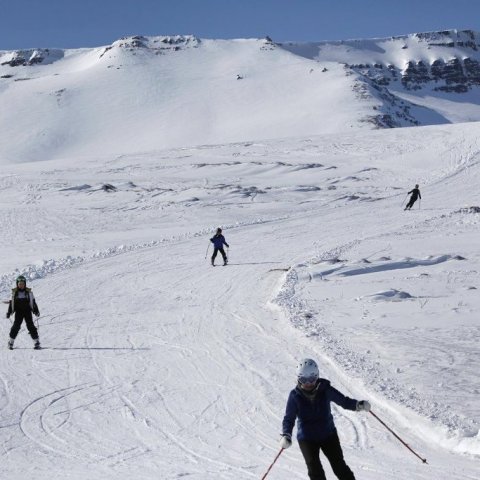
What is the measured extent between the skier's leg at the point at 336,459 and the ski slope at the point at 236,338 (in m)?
1.34

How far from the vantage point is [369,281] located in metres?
20.5

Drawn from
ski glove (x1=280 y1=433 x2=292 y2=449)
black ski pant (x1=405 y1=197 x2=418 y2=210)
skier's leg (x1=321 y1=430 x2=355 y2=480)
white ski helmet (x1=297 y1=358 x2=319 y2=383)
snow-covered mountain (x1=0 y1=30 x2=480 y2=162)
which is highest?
snow-covered mountain (x1=0 y1=30 x2=480 y2=162)

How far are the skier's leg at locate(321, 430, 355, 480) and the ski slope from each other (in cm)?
134

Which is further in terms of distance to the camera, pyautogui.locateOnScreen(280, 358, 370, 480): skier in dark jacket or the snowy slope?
the snowy slope

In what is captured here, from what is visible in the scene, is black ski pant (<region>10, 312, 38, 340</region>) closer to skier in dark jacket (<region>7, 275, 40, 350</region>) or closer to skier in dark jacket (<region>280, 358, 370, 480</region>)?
skier in dark jacket (<region>7, 275, 40, 350</region>)

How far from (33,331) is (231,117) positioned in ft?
424

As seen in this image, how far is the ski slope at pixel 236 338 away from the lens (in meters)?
9.58

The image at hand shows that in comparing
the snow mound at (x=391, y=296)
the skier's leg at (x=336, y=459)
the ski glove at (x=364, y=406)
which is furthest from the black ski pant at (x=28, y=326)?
the ski glove at (x=364, y=406)

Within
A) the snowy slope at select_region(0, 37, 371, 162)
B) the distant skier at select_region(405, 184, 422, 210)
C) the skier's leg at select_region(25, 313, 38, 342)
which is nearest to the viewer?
the skier's leg at select_region(25, 313, 38, 342)

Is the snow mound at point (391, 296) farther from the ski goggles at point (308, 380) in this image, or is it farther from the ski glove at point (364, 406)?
the ski goggles at point (308, 380)

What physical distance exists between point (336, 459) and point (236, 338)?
8425 mm

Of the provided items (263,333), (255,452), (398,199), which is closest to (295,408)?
(255,452)

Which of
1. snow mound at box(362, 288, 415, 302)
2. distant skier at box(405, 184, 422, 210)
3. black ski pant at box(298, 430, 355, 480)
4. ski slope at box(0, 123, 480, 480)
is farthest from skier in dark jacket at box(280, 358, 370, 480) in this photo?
distant skier at box(405, 184, 422, 210)

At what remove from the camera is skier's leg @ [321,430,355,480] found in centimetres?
720
